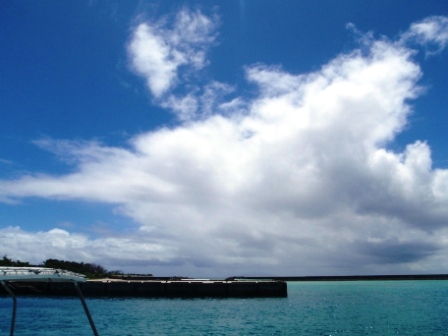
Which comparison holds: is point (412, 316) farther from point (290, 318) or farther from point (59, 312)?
point (59, 312)

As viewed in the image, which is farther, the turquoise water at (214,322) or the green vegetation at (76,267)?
the green vegetation at (76,267)

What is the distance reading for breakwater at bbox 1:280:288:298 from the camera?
95.8 metres

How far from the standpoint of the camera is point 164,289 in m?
96.4

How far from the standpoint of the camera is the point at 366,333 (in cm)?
4541

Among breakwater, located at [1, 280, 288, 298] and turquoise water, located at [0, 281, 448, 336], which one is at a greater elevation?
breakwater, located at [1, 280, 288, 298]

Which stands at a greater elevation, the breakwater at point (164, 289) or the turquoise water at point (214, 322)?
the breakwater at point (164, 289)

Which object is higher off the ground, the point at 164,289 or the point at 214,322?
the point at 164,289

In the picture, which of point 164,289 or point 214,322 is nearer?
point 214,322

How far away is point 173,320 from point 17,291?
61271mm

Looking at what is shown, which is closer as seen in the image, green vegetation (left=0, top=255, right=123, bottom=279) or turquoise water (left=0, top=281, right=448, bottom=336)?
turquoise water (left=0, top=281, right=448, bottom=336)

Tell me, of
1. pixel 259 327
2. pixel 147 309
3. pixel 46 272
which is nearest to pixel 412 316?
pixel 259 327

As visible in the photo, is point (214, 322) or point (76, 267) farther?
point (76, 267)

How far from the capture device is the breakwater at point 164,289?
9581 centimetres

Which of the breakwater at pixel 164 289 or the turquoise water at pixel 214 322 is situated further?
the breakwater at pixel 164 289
